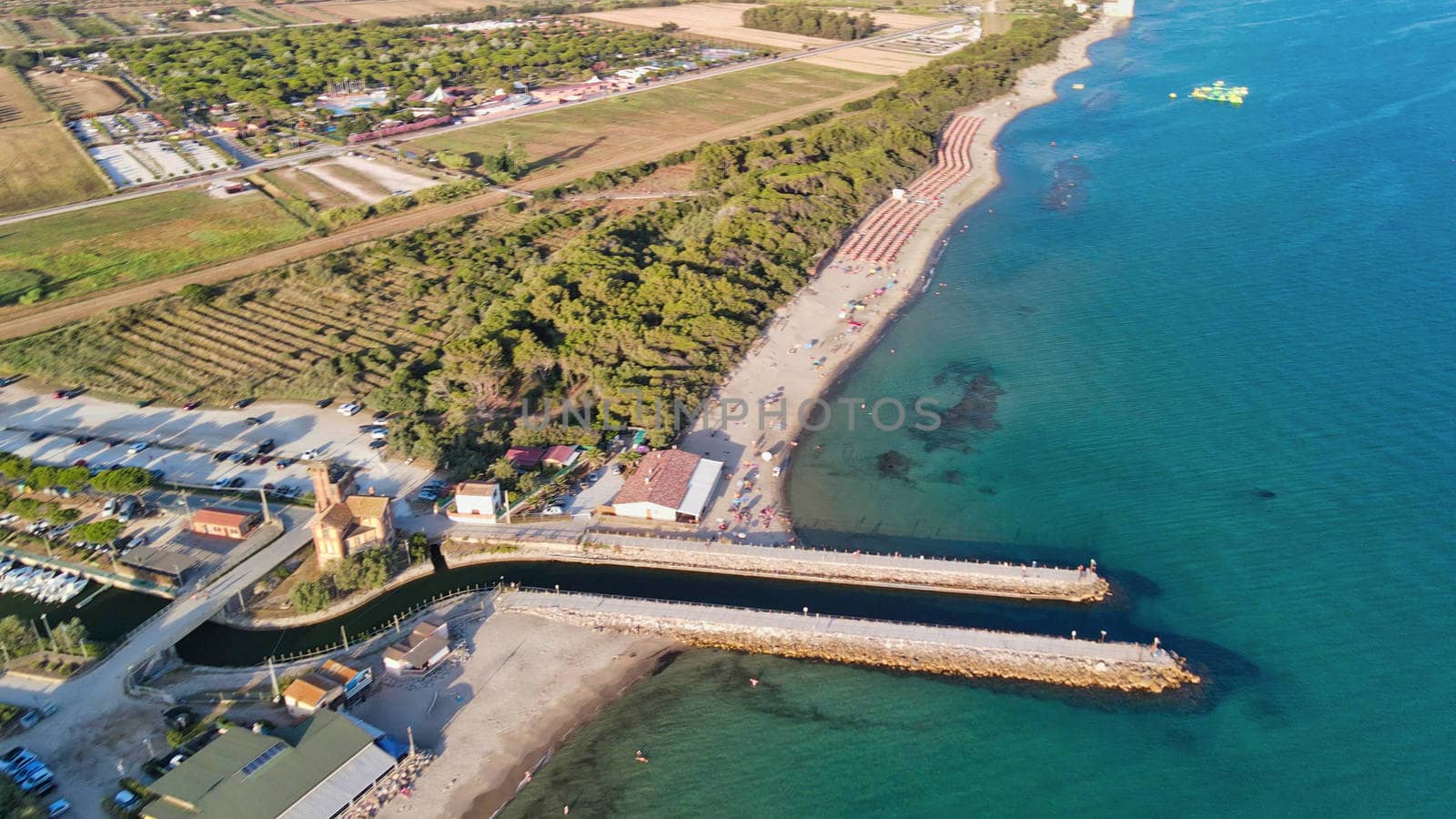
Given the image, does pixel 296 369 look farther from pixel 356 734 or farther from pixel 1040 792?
pixel 1040 792

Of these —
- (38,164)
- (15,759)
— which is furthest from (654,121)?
(15,759)

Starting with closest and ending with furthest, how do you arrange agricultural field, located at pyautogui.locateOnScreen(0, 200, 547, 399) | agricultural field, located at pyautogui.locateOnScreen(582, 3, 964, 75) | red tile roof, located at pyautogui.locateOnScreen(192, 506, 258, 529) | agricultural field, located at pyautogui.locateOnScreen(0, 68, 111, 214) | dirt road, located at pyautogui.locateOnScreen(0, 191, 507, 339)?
red tile roof, located at pyautogui.locateOnScreen(192, 506, 258, 529) < agricultural field, located at pyautogui.locateOnScreen(0, 200, 547, 399) < dirt road, located at pyautogui.locateOnScreen(0, 191, 507, 339) < agricultural field, located at pyautogui.locateOnScreen(0, 68, 111, 214) < agricultural field, located at pyautogui.locateOnScreen(582, 3, 964, 75)

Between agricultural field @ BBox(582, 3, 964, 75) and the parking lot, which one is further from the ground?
agricultural field @ BBox(582, 3, 964, 75)

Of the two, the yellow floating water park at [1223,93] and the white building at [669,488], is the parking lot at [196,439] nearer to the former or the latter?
the white building at [669,488]

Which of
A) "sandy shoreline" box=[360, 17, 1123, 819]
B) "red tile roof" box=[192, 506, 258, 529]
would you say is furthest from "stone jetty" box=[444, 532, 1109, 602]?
"red tile roof" box=[192, 506, 258, 529]

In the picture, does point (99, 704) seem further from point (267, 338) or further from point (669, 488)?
point (267, 338)

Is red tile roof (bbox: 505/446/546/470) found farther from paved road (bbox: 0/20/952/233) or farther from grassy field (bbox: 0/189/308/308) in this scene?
paved road (bbox: 0/20/952/233)
